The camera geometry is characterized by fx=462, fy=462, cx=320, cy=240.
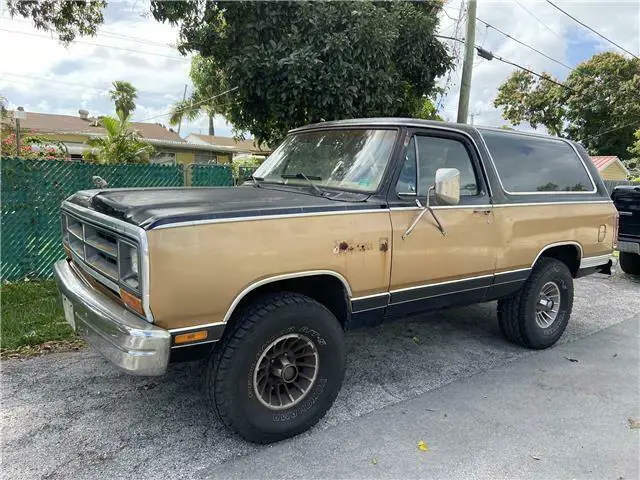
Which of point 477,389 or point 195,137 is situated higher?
point 195,137

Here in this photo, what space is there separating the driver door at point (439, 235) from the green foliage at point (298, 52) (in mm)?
3269

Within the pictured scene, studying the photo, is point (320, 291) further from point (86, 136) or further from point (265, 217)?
point (86, 136)

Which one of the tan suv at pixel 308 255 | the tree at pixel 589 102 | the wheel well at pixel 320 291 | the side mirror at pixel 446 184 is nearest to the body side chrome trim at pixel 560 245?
the tan suv at pixel 308 255

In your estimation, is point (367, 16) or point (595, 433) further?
point (367, 16)

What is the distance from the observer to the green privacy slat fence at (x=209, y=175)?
294 inches

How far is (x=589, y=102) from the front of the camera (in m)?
33.1

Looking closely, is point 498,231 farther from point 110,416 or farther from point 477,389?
point 110,416

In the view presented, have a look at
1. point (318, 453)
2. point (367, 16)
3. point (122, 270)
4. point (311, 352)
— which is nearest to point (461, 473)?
point (318, 453)

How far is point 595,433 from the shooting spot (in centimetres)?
315

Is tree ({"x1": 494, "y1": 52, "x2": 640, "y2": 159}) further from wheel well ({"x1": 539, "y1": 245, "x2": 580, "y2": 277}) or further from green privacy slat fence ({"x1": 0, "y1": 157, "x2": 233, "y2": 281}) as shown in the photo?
green privacy slat fence ({"x1": 0, "y1": 157, "x2": 233, "y2": 281})

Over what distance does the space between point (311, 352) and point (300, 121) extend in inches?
196

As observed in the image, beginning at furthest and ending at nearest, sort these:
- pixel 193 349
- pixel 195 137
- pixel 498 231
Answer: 1. pixel 195 137
2. pixel 498 231
3. pixel 193 349

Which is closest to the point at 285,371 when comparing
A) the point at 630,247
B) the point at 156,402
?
the point at 156,402

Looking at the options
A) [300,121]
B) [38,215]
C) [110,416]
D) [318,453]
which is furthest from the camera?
[300,121]
